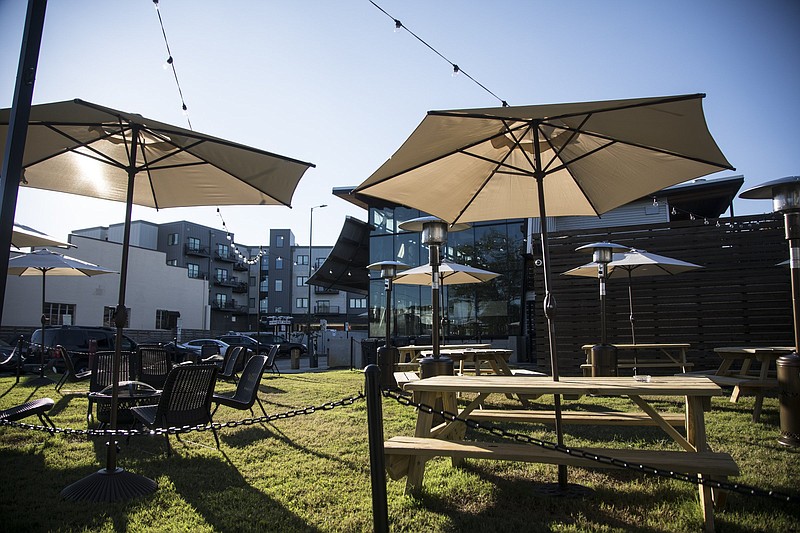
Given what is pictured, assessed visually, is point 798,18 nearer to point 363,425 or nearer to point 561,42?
point 561,42

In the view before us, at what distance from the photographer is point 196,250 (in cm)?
5866

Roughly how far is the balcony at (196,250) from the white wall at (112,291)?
14054 mm

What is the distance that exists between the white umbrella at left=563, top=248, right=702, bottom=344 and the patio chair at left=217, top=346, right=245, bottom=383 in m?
7.74

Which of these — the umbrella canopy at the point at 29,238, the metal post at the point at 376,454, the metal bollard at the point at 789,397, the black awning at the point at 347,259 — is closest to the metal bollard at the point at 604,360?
the metal bollard at the point at 789,397

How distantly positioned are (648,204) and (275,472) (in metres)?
16.8

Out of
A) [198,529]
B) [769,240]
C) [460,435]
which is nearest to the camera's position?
[198,529]

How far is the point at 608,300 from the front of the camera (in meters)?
12.7

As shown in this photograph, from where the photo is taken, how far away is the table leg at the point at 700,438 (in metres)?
3.04

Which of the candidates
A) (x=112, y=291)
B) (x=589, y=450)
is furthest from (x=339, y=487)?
(x=112, y=291)

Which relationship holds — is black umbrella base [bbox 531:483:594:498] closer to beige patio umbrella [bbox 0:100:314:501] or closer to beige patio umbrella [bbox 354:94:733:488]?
beige patio umbrella [bbox 354:94:733:488]

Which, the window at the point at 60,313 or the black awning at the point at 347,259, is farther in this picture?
the window at the point at 60,313

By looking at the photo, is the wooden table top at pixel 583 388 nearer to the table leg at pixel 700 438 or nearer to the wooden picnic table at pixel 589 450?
the wooden picnic table at pixel 589 450

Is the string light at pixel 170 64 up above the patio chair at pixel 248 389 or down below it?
above

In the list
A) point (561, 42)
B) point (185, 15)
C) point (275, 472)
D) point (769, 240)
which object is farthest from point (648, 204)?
point (275, 472)
